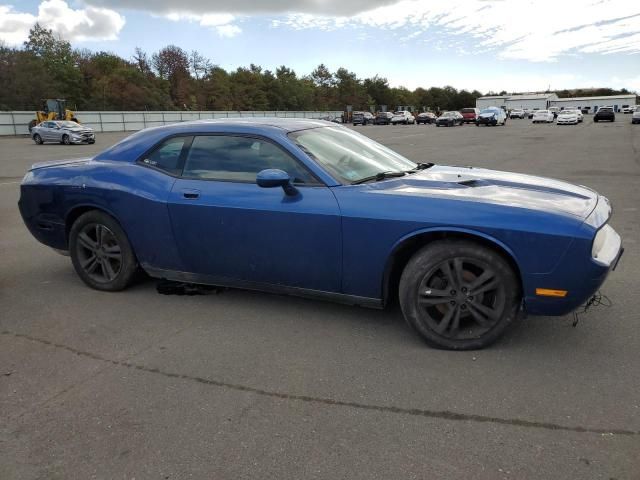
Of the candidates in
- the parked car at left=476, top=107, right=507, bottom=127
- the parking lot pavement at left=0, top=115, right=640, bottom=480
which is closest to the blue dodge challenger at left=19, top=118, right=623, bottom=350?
the parking lot pavement at left=0, top=115, right=640, bottom=480

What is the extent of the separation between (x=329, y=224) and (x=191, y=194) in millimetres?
1187

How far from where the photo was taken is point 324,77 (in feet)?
355

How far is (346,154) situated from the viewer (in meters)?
4.05

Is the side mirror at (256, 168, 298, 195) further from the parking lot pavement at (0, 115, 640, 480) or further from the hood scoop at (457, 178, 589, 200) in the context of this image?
the hood scoop at (457, 178, 589, 200)

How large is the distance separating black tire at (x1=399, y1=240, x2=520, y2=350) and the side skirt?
0.32m

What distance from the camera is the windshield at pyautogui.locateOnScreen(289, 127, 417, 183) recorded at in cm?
378

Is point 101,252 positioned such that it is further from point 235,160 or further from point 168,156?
point 235,160

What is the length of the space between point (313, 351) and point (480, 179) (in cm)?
179

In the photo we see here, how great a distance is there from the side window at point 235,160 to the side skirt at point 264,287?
0.79 metres

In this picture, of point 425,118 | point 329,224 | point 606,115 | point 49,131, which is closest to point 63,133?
point 49,131

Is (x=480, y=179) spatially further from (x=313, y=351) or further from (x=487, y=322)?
(x=313, y=351)

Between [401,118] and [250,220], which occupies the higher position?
[401,118]

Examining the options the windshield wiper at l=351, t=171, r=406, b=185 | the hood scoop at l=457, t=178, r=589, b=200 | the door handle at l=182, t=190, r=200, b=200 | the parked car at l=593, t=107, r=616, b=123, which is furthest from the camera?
the parked car at l=593, t=107, r=616, b=123

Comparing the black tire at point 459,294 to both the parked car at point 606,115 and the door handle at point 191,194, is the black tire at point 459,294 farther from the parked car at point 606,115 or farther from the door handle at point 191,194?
the parked car at point 606,115
